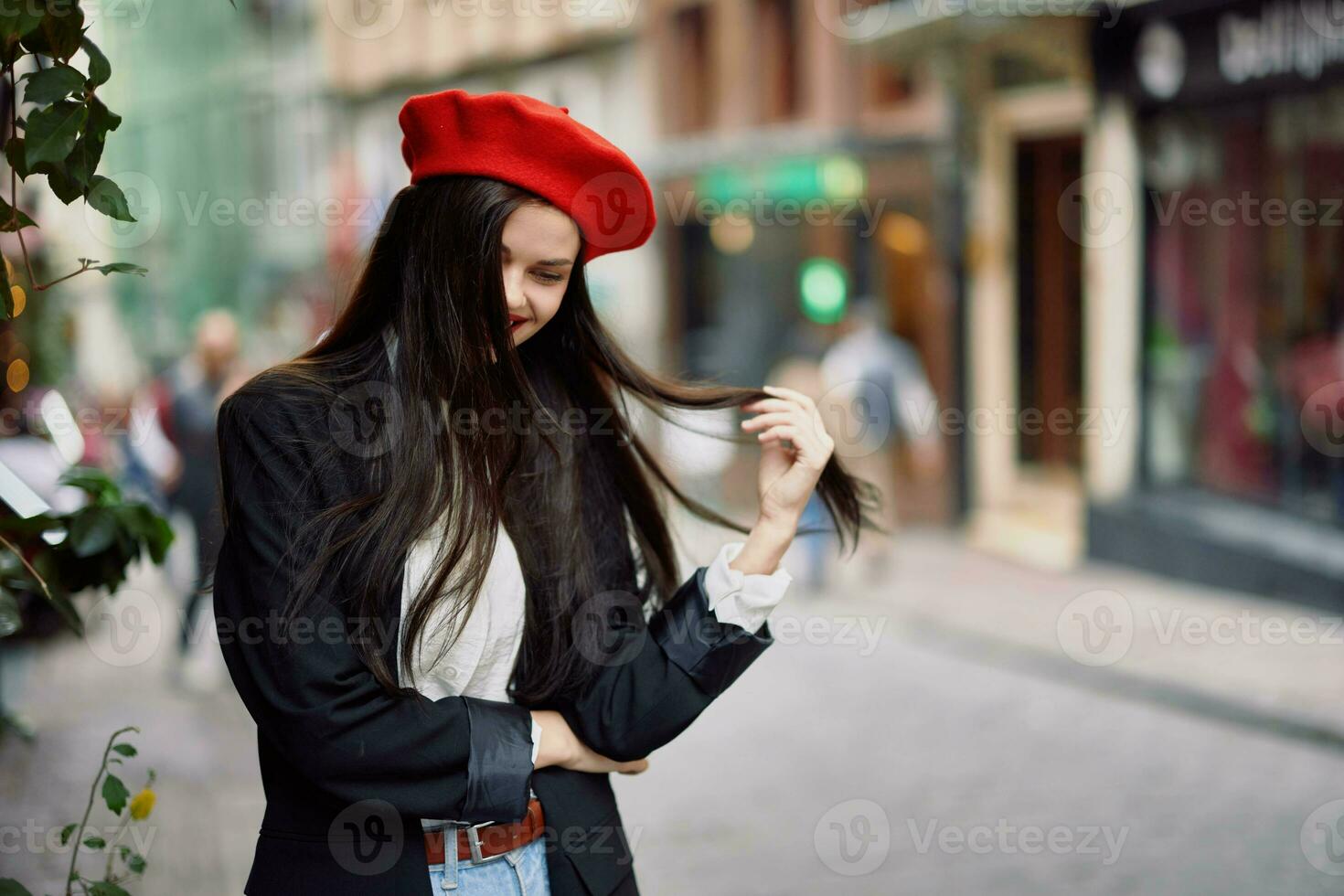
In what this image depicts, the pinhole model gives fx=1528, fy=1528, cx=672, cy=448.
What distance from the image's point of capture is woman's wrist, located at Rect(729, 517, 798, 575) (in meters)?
2.07

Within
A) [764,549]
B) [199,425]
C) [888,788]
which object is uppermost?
[764,549]

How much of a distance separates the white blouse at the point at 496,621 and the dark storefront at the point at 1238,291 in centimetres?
793

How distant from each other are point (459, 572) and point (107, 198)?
709mm

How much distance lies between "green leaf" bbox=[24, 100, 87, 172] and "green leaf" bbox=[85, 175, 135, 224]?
0.19 feet

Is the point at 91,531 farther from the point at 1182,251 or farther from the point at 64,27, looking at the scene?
the point at 1182,251

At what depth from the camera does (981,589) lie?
35.4 ft

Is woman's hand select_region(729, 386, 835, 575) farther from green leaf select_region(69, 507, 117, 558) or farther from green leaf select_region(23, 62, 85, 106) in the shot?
green leaf select_region(69, 507, 117, 558)

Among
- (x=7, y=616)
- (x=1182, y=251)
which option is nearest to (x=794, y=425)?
(x=7, y=616)

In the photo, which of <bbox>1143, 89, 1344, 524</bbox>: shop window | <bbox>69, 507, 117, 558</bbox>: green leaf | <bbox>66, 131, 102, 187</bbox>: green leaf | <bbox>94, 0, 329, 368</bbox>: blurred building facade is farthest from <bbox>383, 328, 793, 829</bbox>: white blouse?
<bbox>94, 0, 329, 368</bbox>: blurred building facade

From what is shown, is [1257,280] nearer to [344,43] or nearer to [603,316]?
[603,316]

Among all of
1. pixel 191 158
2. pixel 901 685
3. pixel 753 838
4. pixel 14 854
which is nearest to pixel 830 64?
pixel 901 685

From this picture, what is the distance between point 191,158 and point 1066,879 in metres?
32.4

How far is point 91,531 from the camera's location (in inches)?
108

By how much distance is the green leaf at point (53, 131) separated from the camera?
2002 mm
